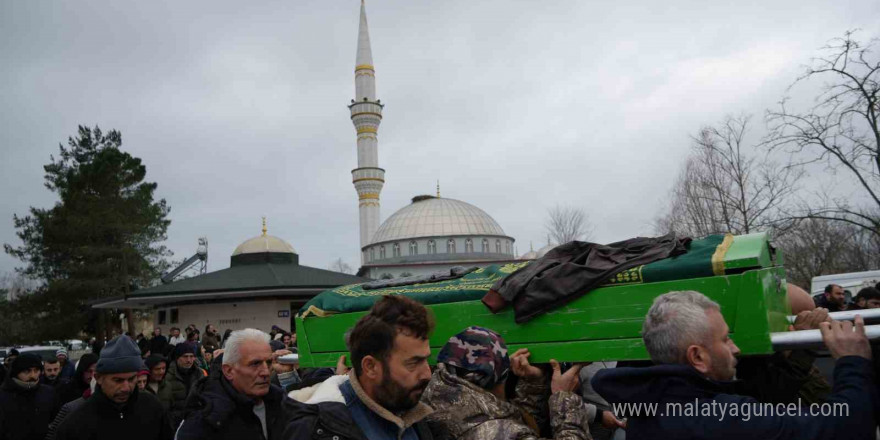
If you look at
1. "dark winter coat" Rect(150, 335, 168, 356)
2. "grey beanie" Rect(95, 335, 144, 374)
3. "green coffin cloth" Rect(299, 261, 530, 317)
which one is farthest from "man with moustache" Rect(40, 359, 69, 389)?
"green coffin cloth" Rect(299, 261, 530, 317)

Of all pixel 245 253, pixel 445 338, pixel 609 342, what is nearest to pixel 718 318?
pixel 609 342

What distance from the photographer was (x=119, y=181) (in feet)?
113

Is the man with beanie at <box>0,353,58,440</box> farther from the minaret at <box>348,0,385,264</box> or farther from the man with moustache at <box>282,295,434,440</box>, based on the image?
the minaret at <box>348,0,385,264</box>

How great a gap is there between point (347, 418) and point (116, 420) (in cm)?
276

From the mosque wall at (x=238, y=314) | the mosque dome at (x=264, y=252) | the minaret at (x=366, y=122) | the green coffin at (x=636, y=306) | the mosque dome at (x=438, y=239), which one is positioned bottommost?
the green coffin at (x=636, y=306)

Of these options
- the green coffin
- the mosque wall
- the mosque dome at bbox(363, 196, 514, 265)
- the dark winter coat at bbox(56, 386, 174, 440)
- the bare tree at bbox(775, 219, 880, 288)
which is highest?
the mosque dome at bbox(363, 196, 514, 265)

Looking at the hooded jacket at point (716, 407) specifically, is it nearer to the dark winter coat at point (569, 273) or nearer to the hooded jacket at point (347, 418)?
Answer: the hooded jacket at point (347, 418)

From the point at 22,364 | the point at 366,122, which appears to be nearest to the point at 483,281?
the point at 22,364

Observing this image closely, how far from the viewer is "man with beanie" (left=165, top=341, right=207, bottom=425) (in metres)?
7.38

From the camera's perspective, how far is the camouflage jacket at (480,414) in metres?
2.71

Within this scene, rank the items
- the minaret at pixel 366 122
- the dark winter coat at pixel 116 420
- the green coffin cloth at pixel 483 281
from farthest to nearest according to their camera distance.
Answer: the minaret at pixel 366 122 → the dark winter coat at pixel 116 420 → the green coffin cloth at pixel 483 281

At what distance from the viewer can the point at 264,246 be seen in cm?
3228

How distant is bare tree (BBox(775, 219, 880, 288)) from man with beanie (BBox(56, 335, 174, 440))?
2422 centimetres

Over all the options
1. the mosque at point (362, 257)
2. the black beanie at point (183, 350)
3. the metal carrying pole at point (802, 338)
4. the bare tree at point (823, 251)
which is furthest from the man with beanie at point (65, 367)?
the bare tree at point (823, 251)
